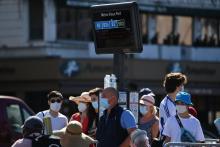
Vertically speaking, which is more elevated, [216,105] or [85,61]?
[85,61]

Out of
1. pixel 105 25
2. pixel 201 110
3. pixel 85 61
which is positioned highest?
pixel 105 25

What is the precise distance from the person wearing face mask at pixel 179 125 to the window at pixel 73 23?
2596 centimetres

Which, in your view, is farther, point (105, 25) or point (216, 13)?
point (216, 13)

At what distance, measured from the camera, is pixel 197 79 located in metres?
39.6

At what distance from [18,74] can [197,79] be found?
9.10 metres

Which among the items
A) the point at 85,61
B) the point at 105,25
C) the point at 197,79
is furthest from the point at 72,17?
the point at 105,25

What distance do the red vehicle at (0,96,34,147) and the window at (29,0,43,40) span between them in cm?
2118

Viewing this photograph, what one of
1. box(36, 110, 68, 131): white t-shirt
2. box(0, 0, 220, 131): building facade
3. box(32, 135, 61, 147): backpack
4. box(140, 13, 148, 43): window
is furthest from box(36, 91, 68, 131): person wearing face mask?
box(140, 13, 148, 43): window

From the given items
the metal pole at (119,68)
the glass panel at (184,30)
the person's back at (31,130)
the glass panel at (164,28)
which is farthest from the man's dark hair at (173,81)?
the glass panel at (184,30)

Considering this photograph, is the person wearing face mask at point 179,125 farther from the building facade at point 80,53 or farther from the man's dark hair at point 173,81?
the building facade at point 80,53

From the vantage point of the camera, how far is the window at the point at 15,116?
14430mm

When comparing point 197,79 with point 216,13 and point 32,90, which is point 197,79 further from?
point 32,90

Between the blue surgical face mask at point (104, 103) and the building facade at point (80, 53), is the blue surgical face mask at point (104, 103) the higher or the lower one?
the higher one

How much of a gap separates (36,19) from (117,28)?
25.3 meters
